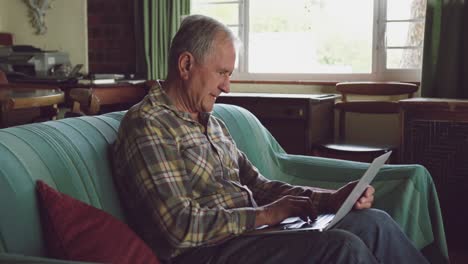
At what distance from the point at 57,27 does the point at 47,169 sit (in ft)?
11.3

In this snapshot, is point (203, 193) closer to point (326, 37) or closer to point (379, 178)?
point (379, 178)

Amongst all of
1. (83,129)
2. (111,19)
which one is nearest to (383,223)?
(83,129)

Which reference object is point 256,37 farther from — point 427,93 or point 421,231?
point 421,231

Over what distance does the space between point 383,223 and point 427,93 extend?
1.97 metres

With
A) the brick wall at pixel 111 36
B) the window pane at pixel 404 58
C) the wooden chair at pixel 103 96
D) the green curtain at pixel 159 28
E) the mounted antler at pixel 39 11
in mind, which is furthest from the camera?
the mounted antler at pixel 39 11

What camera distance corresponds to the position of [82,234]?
111 centimetres

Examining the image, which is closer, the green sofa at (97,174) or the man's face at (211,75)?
the green sofa at (97,174)

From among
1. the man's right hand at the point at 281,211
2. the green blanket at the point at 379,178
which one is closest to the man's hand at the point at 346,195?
the man's right hand at the point at 281,211

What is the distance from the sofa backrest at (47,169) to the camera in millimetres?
1143

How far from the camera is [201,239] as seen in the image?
130cm

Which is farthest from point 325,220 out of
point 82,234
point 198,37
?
point 82,234

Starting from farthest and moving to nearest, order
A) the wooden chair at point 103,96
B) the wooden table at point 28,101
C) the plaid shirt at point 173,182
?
the wooden chair at point 103,96, the wooden table at point 28,101, the plaid shirt at point 173,182

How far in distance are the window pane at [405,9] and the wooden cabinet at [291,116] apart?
77 centimetres

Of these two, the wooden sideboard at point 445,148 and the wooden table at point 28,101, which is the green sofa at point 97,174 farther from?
the wooden table at point 28,101
